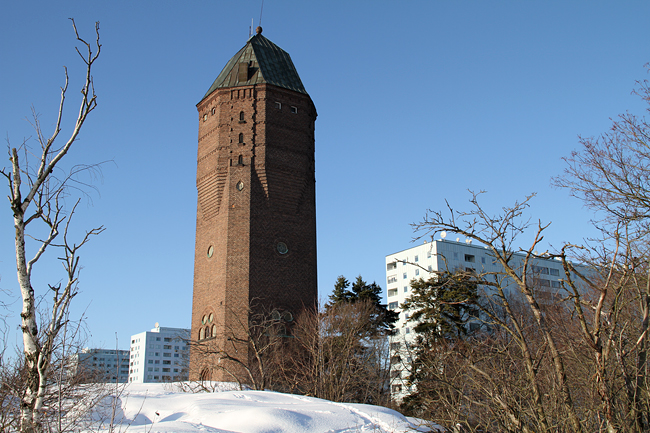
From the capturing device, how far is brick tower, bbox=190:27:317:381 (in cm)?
2459

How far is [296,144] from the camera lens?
2778cm

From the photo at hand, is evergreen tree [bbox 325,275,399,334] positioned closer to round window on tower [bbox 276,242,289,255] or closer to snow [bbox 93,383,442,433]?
round window on tower [bbox 276,242,289,255]

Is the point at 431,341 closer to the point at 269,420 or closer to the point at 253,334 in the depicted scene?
the point at 253,334

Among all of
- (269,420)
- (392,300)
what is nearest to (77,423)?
(269,420)

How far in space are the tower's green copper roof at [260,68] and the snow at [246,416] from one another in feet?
63.6

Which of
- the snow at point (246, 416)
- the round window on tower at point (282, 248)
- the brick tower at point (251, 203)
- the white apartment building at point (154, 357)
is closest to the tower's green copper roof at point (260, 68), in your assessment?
the brick tower at point (251, 203)

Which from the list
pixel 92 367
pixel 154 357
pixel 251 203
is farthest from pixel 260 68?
pixel 154 357

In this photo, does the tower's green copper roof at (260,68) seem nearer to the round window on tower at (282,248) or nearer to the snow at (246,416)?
the round window on tower at (282,248)

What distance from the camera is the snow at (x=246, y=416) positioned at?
8734 mm

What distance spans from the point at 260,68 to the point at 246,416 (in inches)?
867

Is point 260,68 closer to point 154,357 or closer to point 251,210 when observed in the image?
point 251,210

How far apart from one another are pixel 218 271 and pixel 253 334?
3.17 m

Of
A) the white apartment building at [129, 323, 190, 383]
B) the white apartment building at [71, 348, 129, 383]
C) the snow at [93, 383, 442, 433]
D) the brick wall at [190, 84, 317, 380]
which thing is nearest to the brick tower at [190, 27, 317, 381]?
the brick wall at [190, 84, 317, 380]

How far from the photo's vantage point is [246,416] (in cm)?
900
